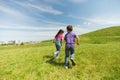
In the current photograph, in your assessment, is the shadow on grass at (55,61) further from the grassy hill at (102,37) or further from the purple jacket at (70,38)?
the grassy hill at (102,37)

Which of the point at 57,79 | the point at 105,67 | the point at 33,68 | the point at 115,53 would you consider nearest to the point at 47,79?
the point at 57,79

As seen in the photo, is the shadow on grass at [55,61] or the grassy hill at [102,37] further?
the grassy hill at [102,37]

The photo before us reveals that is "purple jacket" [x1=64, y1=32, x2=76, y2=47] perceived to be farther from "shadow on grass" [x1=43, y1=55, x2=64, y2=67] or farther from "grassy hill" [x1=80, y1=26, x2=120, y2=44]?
"grassy hill" [x1=80, y1=26, x2=120, y2=44]

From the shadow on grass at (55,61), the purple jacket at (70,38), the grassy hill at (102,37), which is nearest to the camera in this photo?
the purple jacket at (70,38)

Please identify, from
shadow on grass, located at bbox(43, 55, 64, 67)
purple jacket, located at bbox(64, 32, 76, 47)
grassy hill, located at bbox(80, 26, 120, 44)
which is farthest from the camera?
grassy hill, located at bbox(80, 26, 120, 44)

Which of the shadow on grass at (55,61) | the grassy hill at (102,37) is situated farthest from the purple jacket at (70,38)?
the grassy hill at (102,37)

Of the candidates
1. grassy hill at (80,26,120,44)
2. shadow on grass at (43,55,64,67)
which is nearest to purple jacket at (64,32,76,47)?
shadow on grass at (43,55,64,67)

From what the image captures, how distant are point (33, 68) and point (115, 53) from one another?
7784mm

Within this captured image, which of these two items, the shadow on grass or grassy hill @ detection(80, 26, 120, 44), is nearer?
the shadow on grass

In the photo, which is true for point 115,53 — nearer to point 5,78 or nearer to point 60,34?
point 60,34

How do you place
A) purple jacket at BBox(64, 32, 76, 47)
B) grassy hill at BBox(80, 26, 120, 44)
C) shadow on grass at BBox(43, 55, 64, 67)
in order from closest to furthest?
purple jacket at BBox(64, 32, 76, 47) < shadow on grass at BBox(43, 55, 64, 67) < grassy hill at BBox(80, 26, 120, 44)

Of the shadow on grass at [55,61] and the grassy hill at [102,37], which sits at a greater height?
the grassy hill at [102,37]

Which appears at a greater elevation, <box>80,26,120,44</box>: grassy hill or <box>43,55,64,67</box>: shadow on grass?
<box>80,26,120,44</box>: grassy hill

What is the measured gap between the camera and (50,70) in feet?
41.7
